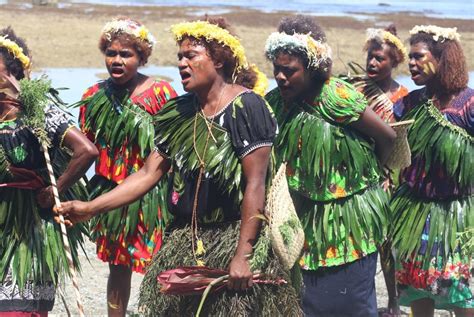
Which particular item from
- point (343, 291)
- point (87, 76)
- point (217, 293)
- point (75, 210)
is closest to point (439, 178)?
point (343, 291)

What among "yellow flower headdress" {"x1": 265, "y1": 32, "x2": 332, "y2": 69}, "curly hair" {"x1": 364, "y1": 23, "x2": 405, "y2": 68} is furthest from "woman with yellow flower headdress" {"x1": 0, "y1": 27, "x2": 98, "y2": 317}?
"curly hair" {"x1": 364, "y1": 23, "x2": 405, "y2": 68}

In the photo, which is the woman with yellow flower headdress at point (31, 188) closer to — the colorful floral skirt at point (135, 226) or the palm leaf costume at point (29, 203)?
the palm leaf costume at point (29, 203)

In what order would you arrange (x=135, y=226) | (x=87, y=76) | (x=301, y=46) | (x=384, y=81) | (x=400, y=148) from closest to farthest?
(x=301, y=46), (x=400, y=148), (x=135, y=226), (x=384, y=81), (x=87, y=76)

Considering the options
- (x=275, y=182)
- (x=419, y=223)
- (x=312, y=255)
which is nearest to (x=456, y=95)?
(x=419, y=223)

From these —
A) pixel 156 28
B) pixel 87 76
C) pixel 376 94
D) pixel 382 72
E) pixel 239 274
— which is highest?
pixel 382 72

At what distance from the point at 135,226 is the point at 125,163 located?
0.38 meters

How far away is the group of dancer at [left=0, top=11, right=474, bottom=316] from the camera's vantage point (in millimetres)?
5582

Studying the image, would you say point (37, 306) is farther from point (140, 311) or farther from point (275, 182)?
point (275, 182)

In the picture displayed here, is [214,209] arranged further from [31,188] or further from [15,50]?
[15,50]

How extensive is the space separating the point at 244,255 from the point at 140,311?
676 millimetres

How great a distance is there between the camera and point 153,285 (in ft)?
18.8

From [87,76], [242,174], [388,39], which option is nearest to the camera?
[242,174]

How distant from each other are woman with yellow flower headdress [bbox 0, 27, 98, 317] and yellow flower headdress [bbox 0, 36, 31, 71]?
242 mm

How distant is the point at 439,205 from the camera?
23.5 ft
